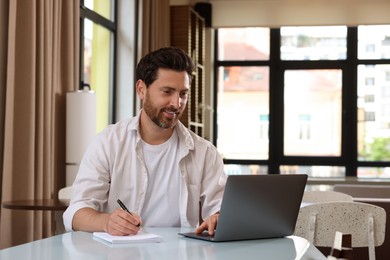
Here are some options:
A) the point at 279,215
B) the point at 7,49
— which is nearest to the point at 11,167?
the point at 7,49

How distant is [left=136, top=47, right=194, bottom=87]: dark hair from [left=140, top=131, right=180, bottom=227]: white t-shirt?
29cm

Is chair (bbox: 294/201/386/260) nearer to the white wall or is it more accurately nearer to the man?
the man

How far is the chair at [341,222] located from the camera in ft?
12.9

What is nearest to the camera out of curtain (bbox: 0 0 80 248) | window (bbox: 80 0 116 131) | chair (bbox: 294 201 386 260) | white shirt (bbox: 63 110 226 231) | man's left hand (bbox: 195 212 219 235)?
man's left hand (bbox: 195 212 219 235)

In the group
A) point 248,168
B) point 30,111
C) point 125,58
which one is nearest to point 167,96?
point 30,111

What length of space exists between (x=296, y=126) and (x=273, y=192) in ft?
24.5

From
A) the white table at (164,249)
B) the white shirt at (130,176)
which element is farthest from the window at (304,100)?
the white table at (164,249)

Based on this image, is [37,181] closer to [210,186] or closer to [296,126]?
[210,186]

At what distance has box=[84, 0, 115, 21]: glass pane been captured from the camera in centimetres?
687

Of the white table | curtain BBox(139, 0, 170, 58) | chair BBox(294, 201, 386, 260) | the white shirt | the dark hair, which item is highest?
curtain BBox(139, 0, 170, 58)

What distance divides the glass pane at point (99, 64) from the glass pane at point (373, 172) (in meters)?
3.70

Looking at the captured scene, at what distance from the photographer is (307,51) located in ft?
32.1

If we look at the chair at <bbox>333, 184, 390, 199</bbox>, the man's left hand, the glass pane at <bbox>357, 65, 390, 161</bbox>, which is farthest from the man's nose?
the glass pane at <bbox>357, 65, 390, 161</bbox>

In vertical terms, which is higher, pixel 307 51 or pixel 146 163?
pixel 307 51
